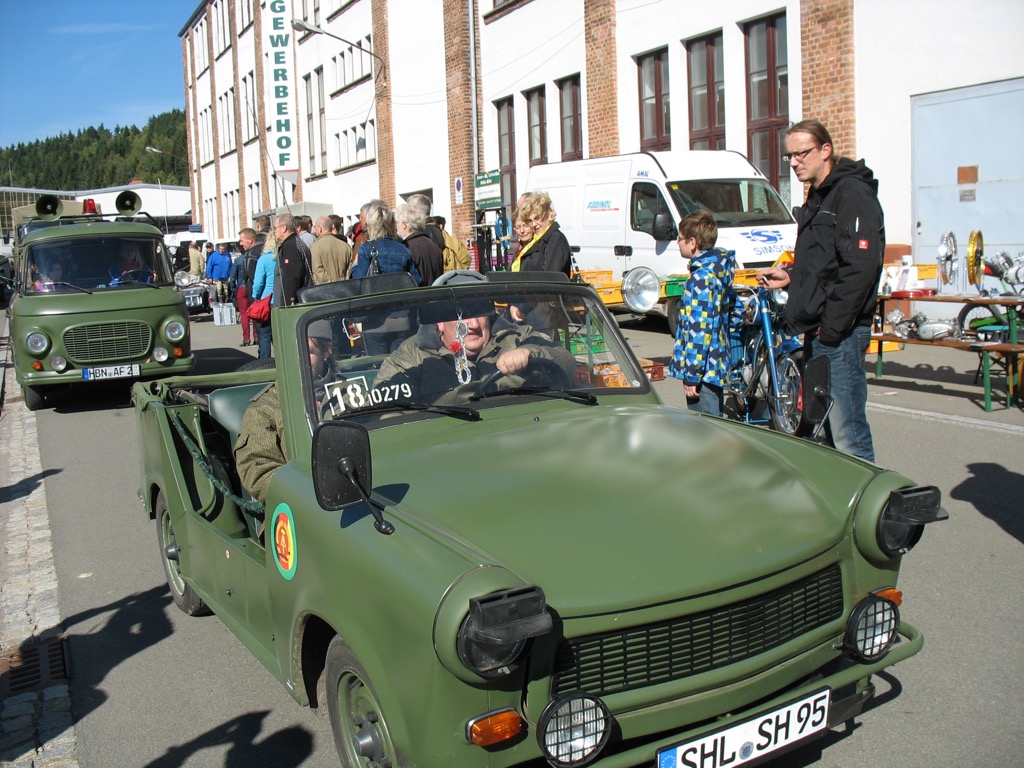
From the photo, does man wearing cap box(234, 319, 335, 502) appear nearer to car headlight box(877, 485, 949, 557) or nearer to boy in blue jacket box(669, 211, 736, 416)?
car headlight box(877, 485, 949, 557)

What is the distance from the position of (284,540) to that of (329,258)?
26.6ft

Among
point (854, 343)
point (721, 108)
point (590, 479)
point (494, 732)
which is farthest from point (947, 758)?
point (721, 108)

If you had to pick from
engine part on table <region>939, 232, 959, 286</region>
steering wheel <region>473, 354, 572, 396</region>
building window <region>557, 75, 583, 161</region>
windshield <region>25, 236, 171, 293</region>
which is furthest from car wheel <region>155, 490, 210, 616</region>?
building window <region>557, 75, 583, 161</region>

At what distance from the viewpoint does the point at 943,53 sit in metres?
14.7

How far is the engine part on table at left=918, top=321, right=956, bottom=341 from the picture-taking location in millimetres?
9969

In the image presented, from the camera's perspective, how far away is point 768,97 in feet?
60.3

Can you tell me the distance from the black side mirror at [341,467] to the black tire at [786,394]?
17.1ft

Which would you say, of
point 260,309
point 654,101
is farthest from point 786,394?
point 654,101

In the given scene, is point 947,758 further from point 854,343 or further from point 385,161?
point 385,161

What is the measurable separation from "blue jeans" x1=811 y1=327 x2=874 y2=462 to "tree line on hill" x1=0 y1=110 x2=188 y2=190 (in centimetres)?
12758

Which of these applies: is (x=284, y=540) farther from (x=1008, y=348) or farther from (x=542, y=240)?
(x=1008, y=348)

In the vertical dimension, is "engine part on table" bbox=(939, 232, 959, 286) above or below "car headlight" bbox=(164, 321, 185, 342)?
above

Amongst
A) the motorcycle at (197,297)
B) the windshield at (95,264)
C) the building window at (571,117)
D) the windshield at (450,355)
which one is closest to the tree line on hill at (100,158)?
the motorcycle at (197,297)

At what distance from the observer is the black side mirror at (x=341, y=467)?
2.94 m
